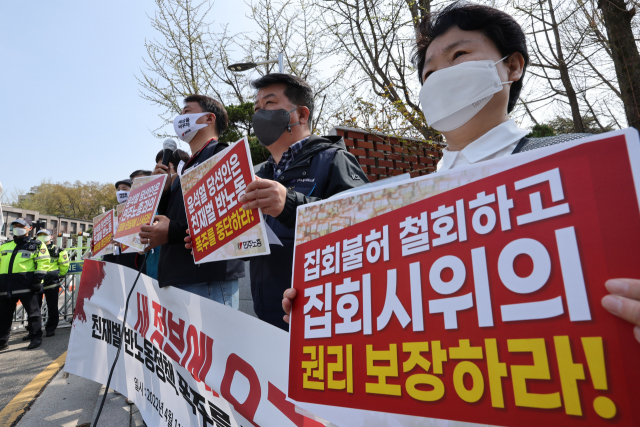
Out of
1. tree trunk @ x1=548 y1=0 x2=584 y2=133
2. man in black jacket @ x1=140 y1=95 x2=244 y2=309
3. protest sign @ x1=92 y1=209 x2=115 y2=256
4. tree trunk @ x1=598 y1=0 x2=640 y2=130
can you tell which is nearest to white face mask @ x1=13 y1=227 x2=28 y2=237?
protest sign @ x1=92 y1=209 x2=115 y2=256

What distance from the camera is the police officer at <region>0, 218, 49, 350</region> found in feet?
20.4

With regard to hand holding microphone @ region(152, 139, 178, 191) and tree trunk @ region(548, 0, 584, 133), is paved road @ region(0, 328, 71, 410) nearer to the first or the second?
hand holding microphone @ region(152, 139, 178, 191)

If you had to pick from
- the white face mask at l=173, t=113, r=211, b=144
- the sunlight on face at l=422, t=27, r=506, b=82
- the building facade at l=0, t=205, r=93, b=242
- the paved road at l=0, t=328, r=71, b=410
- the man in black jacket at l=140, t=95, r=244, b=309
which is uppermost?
the building facade at l=0, t=205, r=93, b=242

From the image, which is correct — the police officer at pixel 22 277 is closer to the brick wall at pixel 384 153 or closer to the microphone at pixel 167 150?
the microphone at pixel 167 150

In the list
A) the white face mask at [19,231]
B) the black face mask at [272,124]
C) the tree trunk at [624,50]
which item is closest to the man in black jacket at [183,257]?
the black face mask at [272,124]

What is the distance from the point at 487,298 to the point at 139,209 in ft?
8.14

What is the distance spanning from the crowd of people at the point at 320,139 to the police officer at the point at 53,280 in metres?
5.96

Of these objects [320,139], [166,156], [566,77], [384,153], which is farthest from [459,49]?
[566,77]

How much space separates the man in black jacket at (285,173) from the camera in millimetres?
1573

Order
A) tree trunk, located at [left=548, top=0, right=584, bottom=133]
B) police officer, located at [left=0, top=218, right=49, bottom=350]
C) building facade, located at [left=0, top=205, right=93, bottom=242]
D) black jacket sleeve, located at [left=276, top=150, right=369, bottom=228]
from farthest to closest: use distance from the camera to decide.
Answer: building facade, located at [left=0, top=205, right=93, bottom=242], tree trunk, located at [left=548, top=0, right=584, bottom=133], police officer, located at [left=0, top=218, right=49, bottom=350], black jacket sleeve, located at [left=276, top=150, right=369, bottom=228]

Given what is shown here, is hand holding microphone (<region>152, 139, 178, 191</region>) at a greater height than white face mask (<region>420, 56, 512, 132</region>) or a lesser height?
greater

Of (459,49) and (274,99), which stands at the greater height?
(274,99)

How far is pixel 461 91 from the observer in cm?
127

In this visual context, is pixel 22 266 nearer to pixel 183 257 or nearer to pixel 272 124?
pixel 183 257
